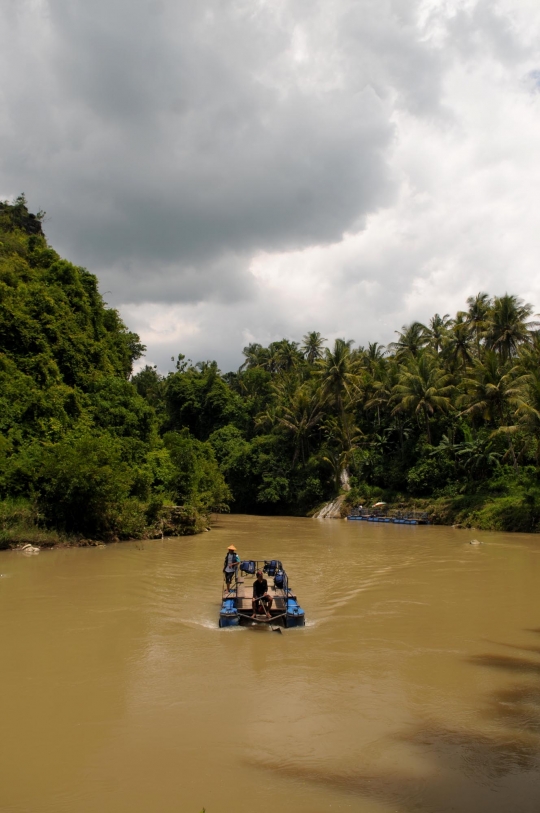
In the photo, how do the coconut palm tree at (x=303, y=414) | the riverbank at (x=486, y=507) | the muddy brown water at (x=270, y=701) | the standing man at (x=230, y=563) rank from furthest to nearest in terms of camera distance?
the coconut palm tree at (x=303, y=414) < the riverbank at (x=486, y=507) < the standing man at (x=230, y=563) < the muddy brown water at (x=270, y=701)

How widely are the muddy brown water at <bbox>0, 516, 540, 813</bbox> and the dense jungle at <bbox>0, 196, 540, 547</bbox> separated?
9.73 m

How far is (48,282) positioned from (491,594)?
34.1 meters

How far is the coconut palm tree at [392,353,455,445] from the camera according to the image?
137ft

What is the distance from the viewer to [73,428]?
31.0 meters

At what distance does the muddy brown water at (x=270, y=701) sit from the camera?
549cm

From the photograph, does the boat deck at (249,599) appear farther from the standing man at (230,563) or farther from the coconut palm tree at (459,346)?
the coconut palm tree at (459,346)

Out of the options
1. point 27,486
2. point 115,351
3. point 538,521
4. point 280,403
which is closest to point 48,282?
point 115,351

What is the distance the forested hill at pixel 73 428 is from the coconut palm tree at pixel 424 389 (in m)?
15.4

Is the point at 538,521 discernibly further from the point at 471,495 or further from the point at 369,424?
the point at 369,424

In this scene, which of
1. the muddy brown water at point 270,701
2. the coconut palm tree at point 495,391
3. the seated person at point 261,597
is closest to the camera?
the muddy brown water at point 270,701

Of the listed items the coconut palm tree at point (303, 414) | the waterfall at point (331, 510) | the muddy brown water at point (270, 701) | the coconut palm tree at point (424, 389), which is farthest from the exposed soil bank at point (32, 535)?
the coconut palm tree at point (303, 414)

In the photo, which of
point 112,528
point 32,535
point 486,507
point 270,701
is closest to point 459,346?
point 486,507

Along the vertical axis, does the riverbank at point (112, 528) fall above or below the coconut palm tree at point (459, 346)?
below

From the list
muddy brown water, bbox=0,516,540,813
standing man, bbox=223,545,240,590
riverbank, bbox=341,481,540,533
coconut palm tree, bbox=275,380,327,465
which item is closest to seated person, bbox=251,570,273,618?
muddy brown water, bbox=0,516,540,813
